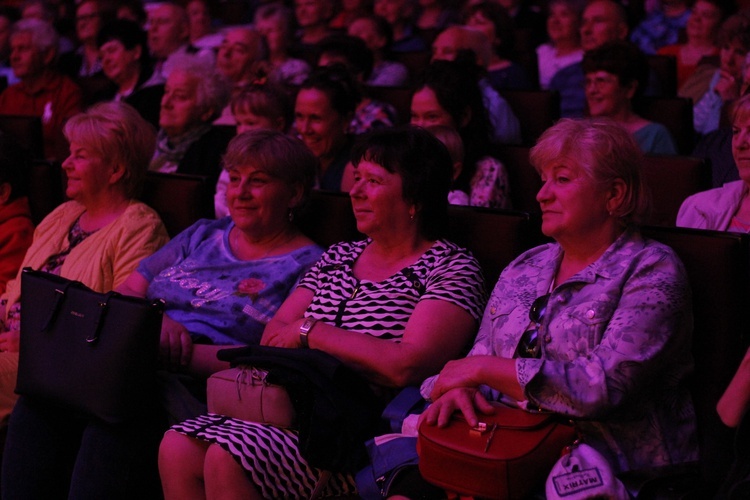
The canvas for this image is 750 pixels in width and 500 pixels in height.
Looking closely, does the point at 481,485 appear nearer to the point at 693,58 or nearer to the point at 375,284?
the point at 375,284

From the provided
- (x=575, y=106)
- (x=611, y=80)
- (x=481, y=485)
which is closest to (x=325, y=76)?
(x=611, y=80)

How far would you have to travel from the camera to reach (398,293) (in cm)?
239

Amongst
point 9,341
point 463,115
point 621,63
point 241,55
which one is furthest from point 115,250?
point 241,55

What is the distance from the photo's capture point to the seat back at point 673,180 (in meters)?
2.83

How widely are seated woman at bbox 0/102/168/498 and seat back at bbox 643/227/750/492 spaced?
142 cm

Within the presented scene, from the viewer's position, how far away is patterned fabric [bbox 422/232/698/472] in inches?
74.2

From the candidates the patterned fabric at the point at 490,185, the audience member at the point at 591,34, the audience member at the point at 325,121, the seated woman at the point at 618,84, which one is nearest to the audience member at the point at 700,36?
the audience member at the point at 591,34

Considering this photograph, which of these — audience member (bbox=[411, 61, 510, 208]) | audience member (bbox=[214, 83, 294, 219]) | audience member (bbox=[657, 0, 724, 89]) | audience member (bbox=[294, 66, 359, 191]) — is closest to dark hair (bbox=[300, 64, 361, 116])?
audience member (bbox=[294, 66, 359, 191])

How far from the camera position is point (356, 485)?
2.15 m

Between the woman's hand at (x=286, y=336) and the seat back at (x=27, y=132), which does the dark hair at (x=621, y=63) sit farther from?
the seat back at (x=27, y=132)

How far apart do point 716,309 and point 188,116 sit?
240 cm

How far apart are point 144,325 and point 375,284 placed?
527mm

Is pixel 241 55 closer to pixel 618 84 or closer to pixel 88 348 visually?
pixel 618 84

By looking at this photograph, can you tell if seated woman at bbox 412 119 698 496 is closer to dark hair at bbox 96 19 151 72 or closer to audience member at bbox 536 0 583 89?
audience member at bbox 536 0 583 89
